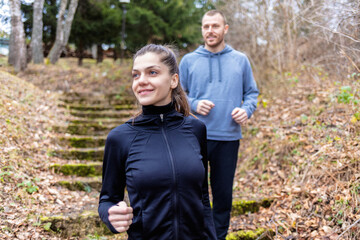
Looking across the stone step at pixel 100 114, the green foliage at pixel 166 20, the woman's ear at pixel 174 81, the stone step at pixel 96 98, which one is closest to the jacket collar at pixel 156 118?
the woman's ear at pixel 174 81

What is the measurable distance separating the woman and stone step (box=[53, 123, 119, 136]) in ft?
15.3

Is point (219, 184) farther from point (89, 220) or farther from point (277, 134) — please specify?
point (277, 134)

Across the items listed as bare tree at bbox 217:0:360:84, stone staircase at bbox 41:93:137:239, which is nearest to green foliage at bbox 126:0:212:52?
bare tree at bbox 217:0:360:84

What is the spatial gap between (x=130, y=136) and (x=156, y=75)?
39 cm

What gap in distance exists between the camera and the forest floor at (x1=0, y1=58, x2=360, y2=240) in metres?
3.22

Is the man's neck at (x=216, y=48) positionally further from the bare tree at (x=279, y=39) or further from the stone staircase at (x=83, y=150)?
the bare tree at (x=279, y=39)

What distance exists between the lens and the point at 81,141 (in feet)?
18.7

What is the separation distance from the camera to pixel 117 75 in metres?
10.5

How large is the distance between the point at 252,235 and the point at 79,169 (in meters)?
2.92

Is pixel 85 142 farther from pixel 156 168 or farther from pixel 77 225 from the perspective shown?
pixel 156 168

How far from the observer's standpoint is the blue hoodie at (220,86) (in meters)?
2.95

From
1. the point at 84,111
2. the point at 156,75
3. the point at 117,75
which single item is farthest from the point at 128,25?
the point at 156,75

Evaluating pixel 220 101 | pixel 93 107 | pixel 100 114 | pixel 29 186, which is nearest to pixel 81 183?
pixel 29 186

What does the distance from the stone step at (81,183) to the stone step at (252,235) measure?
2.24 meters
